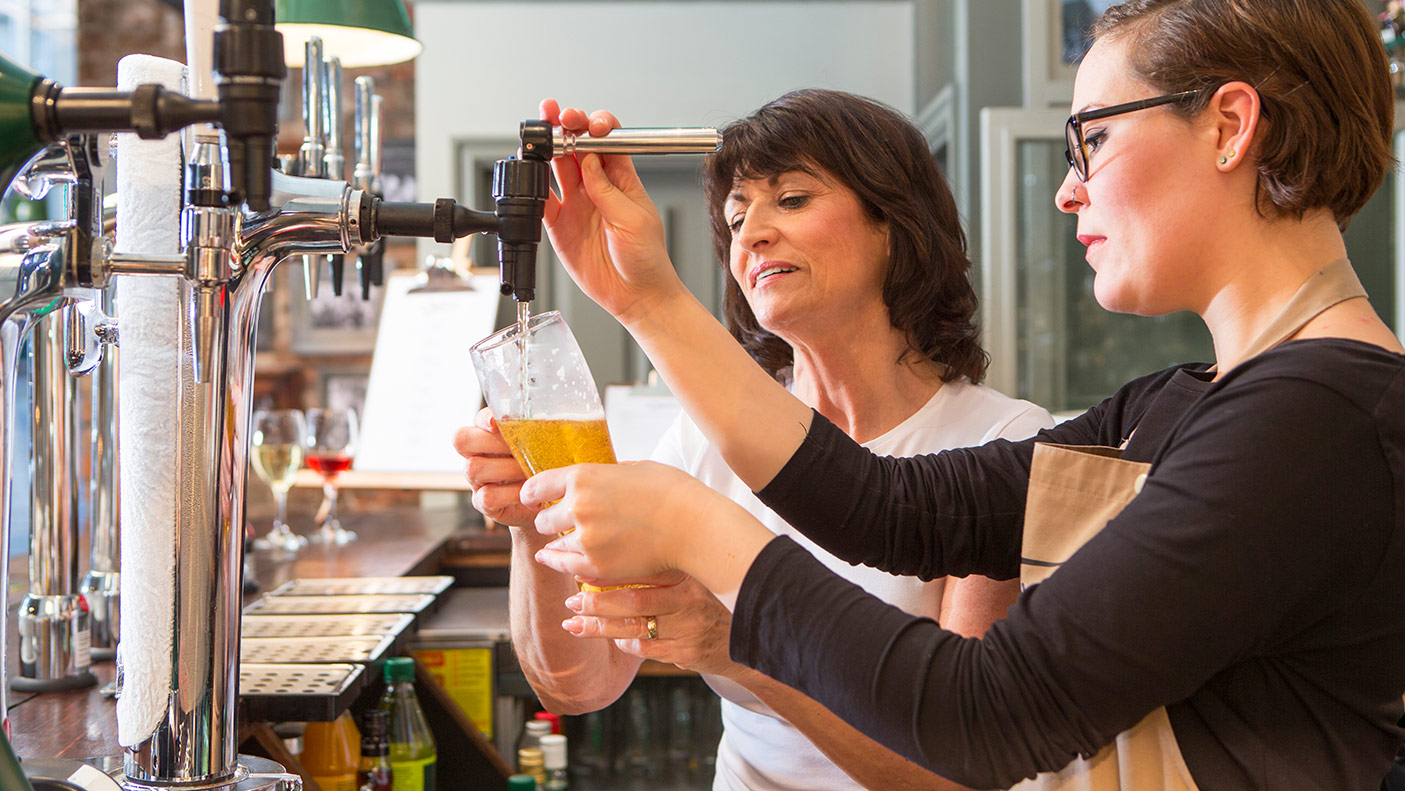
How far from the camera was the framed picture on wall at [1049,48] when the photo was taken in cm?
321

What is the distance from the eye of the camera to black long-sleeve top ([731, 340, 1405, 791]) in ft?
2.01

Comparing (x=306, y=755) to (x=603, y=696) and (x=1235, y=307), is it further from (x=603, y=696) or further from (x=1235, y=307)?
(x=1235, y=307)

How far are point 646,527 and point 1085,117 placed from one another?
1.37 feet

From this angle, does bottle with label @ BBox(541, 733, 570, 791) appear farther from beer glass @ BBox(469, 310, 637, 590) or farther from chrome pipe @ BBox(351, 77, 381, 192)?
beer glass @ BBox(469, 310, 637, 590)

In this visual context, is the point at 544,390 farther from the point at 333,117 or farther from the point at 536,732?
the point at 536,732

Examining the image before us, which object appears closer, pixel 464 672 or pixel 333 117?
pixel 333 117

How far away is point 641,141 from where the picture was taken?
779mm

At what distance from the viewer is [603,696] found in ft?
4.31

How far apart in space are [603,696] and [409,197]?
3.44 meters

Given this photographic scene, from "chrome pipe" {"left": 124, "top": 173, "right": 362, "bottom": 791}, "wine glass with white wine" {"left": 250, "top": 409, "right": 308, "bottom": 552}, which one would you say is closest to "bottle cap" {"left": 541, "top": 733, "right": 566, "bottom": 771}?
"wine glass with white wine" {"left": 250, "top": 409, "right": 308, "bottom": 552}

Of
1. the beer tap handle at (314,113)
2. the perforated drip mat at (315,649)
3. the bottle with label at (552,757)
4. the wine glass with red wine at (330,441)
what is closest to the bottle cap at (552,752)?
the bottle with label at (552,757)

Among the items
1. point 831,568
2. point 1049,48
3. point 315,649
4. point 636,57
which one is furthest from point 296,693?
point 636,57

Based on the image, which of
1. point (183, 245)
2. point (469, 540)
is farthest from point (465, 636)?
point (183, 245)

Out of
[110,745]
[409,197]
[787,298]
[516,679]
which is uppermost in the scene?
[409,197]
